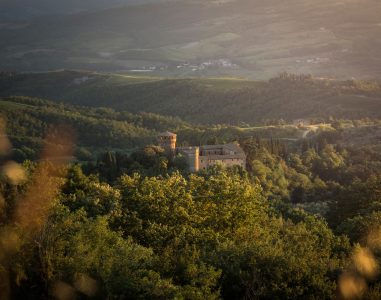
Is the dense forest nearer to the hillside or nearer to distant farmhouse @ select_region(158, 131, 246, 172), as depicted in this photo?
distant farmhouse @ select_region(158, 131, 246, 172)

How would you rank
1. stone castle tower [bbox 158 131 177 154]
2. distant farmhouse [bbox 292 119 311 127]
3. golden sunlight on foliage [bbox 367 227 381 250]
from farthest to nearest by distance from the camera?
distant farmhouse [bbox 292 119 311 127], stone castle tower [bbox 158 131 177 154], golden sunlight on foliage [bbox 367 227 381 250]

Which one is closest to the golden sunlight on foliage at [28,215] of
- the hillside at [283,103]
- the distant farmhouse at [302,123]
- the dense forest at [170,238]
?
the dense forest at [170,238]

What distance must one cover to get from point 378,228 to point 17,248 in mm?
23372

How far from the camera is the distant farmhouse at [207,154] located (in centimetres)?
6750

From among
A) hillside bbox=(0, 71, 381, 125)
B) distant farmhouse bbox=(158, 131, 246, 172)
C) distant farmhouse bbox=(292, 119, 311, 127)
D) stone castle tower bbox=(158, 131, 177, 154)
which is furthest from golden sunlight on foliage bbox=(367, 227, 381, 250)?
hillside bbox=(0, 71, 381, 125)

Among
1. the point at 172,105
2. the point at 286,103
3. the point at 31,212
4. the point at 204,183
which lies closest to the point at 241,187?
the point at 204,183

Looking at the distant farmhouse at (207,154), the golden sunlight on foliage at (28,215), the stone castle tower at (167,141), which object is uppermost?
the golden sunlight on foliage at (28,215)

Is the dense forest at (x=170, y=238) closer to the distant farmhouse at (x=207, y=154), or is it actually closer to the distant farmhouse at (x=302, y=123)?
the distant farmhouse at (x=207, y=154)

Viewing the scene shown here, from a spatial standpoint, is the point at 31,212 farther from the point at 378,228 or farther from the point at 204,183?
the point at 378,228

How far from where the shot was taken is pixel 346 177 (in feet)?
278

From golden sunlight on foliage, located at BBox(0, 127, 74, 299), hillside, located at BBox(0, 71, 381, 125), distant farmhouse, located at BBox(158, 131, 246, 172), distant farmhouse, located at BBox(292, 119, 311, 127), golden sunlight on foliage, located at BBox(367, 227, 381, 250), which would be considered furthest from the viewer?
hillside, located at BBox(0, 71, 381, 125)

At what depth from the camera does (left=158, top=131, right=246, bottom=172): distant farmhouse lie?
6750cm

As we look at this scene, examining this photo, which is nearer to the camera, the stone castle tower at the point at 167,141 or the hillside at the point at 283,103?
the stone castle tower at the point at 167,141

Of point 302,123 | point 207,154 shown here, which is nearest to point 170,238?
point 207,154
